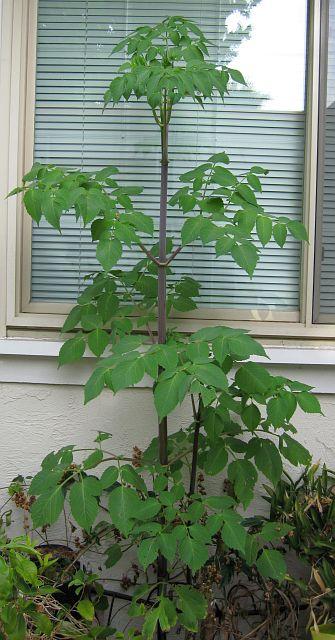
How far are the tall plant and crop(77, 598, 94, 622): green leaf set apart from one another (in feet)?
0.54

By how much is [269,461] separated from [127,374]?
0.62 metres

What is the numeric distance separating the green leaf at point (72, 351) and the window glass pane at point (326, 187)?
890 millimetres

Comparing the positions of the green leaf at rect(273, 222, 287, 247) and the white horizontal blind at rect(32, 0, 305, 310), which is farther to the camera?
the white horizontal blind at rect(32, 0, 305, 310)

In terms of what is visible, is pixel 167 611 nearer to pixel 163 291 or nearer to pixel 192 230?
pixel 163 291

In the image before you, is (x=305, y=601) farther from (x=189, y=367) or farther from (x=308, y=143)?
(x=308, y=143)

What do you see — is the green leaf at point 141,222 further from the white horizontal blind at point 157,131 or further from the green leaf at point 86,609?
the green leaf at point 86,609

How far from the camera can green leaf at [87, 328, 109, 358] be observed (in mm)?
2836

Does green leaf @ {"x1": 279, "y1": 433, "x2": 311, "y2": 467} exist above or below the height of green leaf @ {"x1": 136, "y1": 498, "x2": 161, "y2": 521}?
above

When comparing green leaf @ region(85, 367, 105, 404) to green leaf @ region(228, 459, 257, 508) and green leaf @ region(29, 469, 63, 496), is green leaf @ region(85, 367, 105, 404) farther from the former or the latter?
green leaf @ region(228, 459, 257, 508)

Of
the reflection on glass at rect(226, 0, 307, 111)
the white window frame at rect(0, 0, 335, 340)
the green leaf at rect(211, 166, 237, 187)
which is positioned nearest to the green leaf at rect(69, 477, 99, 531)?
the white window frame at rect(0, 0, 335, 340)

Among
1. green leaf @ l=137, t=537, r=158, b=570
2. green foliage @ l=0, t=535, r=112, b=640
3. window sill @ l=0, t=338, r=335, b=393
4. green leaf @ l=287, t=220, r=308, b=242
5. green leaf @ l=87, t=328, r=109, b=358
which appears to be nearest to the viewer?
green foliage @ l=0, t=535, r=112, b=640

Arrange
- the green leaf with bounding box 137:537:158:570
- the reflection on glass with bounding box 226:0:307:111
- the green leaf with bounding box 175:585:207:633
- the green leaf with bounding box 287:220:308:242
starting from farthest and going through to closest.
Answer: the reflection on glass with bounding box 226:0:307:111, the green leaf with bounding box 287:220:308:242, the green leaf with bounding box 175:585:207:633, the green leaf with bounding box 137:537:158:570

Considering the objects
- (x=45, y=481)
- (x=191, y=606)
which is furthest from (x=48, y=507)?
(x=191, y=606)

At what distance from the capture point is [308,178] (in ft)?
9.91
